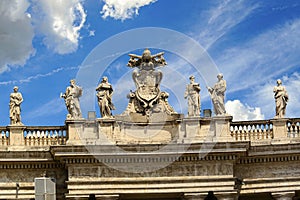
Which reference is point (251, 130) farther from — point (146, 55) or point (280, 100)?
point (146, 55)

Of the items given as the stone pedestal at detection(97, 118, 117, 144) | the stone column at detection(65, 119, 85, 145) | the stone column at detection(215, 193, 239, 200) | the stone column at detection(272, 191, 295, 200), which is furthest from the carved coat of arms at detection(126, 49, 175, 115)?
the stone column at detection(272, 191, 295, 200)

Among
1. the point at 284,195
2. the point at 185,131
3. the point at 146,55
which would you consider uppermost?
the point at 146,55

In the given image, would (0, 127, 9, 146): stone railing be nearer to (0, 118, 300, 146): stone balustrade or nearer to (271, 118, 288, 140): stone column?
(0, 118, 300, 146): stone balustrade

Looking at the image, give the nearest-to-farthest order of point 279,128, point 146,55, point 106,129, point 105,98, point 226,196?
point 226,196 < point 106,129 < point 105,98 < point 279,128 < point 146,55

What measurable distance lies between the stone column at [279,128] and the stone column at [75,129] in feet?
30.4

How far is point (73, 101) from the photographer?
37406 mm

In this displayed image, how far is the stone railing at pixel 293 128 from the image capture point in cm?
3800

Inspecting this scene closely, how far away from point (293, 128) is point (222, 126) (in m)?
3.57

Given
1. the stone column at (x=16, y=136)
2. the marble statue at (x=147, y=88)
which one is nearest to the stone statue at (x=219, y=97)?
the marble statue at (x=147, y=88)

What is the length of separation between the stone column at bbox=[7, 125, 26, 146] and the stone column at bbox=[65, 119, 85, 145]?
7.40 ft

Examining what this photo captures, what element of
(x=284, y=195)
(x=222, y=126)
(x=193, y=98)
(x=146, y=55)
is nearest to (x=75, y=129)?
(x=146, y=55)

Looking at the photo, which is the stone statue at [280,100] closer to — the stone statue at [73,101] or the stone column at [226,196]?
the stone column at [226,196]

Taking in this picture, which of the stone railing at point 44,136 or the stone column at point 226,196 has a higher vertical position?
the stone railing at point 44,136

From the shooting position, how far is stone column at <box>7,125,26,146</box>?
37.4 metres
